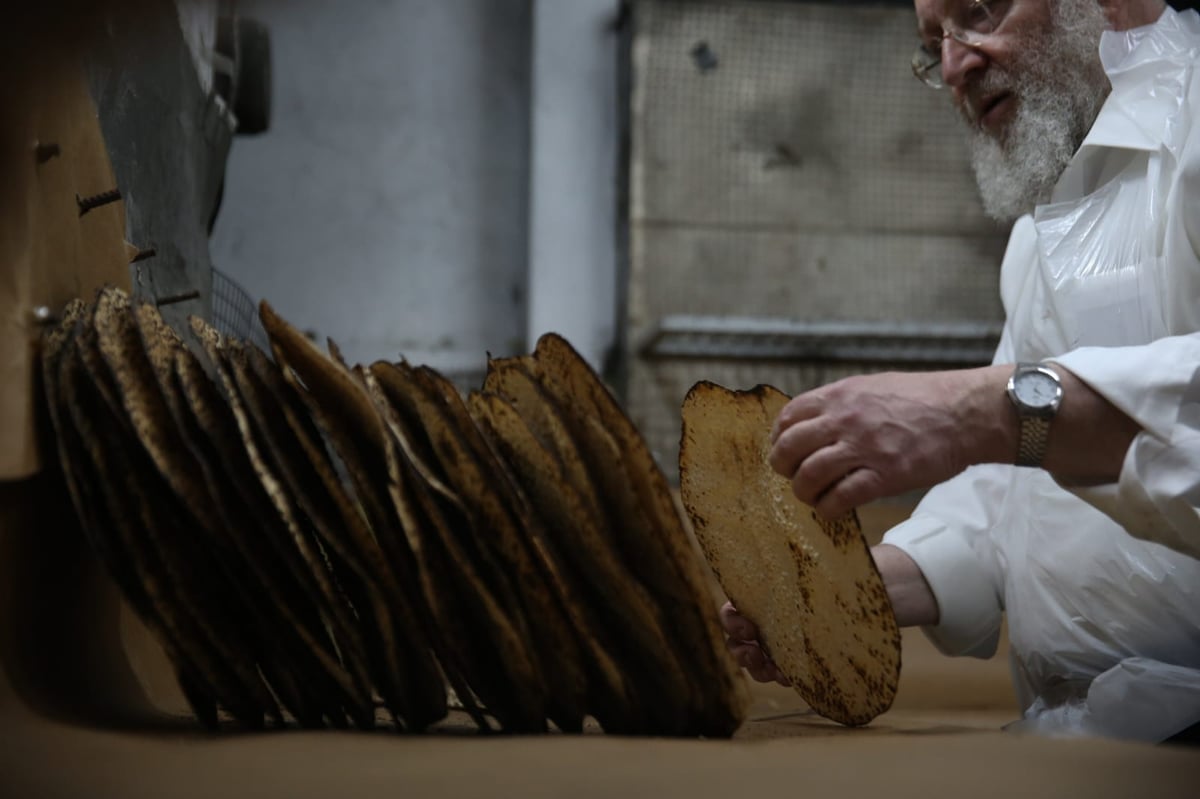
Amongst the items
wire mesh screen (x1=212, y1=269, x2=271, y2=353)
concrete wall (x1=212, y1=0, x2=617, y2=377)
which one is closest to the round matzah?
wire mesh screen (x1=212, y1=269, x2=271, y2=353)

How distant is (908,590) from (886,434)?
592 mm

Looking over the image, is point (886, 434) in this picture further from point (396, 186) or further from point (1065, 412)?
point (396, 186)

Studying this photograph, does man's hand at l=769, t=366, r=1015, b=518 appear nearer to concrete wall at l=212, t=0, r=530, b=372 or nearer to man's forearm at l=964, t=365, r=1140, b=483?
man's forearm at l=964, t=365, r=1140, b=483

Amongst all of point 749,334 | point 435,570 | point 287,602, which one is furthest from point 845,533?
point 749,334

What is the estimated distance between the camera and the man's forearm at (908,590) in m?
1.39

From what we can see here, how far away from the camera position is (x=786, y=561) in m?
1.02

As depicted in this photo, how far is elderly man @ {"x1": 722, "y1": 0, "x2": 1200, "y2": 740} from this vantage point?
89 centimetres

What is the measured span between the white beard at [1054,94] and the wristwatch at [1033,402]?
610 millimetres

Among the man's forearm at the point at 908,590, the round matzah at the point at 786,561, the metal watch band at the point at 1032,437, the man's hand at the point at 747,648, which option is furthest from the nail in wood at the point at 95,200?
the man's forearm at the point at 908,590

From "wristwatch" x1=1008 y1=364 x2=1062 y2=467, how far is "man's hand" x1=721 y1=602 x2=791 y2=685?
1.19 ft

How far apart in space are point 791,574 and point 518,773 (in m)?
0.46

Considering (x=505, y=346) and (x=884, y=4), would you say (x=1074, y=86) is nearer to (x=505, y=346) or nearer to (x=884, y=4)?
(x=884, y=4)

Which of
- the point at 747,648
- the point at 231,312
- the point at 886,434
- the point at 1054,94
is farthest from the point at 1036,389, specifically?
the point at 231,312

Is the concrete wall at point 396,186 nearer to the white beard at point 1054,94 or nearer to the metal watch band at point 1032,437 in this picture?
the white beard at point 1054,94
